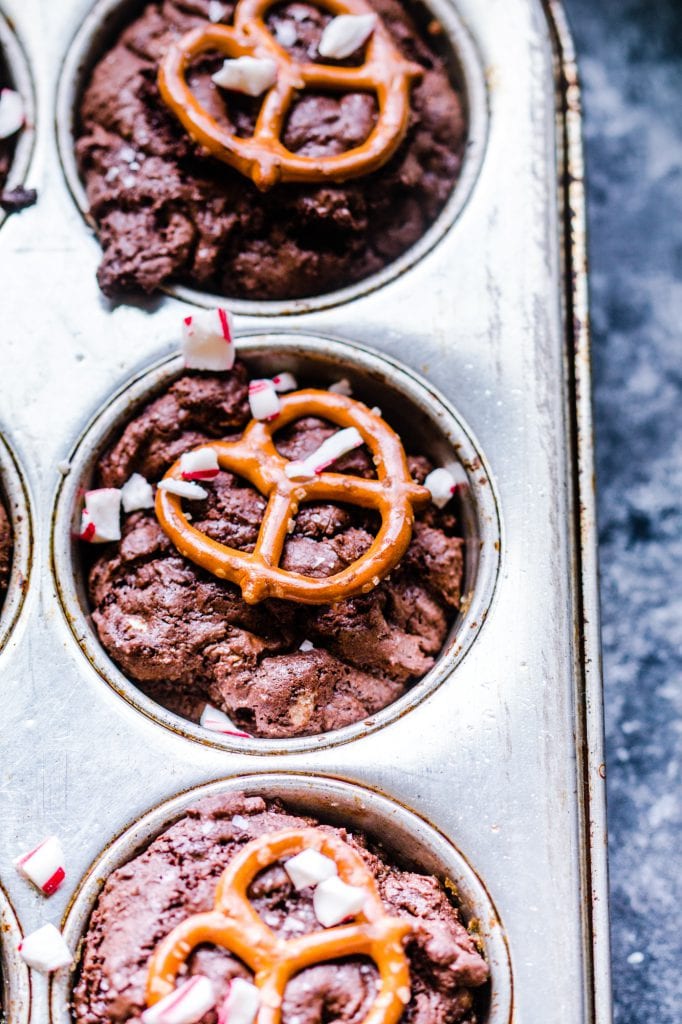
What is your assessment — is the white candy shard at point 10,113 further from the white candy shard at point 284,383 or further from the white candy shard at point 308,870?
the white candy shard at point 308,870

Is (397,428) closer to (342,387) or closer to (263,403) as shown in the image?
(342,387)

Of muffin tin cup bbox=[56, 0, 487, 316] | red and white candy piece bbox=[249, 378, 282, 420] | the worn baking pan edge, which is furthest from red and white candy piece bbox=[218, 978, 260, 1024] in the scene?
muffin tin cup bbox=[56, 0, 487, 316]

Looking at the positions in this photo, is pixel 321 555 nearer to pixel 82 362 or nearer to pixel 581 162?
pixel 82 362

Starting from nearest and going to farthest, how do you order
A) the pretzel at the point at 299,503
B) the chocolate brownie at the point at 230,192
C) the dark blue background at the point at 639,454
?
the pretzel at the point at 299,503, the chocolate brownie at the point at 230,192, the dark blue background at the point at 639,454

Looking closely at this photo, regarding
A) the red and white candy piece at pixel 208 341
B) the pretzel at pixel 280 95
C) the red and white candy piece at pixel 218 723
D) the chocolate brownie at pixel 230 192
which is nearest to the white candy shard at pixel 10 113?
the chocolate brownie at pixel 230 192

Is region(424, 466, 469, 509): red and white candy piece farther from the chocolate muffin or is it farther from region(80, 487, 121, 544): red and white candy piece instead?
region(80, 487, 121, 544): red and white candy piece

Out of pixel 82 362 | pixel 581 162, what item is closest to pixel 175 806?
pixel 82 362
